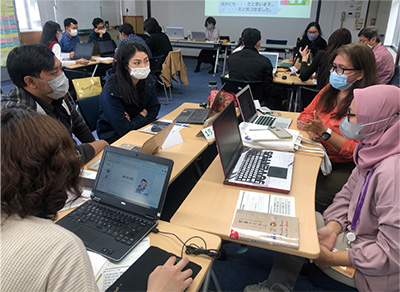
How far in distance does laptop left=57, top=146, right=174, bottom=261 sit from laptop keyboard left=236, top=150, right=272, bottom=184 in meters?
0.48

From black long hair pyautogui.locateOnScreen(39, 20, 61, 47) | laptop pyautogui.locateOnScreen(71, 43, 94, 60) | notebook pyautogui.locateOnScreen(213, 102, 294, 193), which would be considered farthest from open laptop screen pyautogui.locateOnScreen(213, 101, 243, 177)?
laptop pyautogui.locateOnScreen(71, 43, 94, 60)

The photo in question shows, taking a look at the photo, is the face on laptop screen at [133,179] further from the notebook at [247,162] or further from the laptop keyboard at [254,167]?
the laptop keyboard at [254,167]

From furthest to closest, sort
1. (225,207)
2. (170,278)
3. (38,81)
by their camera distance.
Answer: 1. (38,81)
2. (225,207)
3. (170,278)

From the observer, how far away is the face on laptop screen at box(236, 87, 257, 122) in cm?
221

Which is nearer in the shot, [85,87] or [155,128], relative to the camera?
[155,128]

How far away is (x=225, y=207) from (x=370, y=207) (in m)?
0.59

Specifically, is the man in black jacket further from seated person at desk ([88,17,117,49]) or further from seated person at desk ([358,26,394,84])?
seated person at desk ([88,17,117,49])

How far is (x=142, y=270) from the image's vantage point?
974 mm

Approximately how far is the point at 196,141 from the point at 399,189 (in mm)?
1198

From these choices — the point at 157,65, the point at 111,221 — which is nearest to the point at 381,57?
the point at 157,65

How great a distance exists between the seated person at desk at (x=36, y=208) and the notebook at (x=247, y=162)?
0.78m

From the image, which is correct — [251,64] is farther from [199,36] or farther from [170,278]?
[199,36]

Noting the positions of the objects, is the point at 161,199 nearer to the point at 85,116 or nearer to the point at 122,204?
the point at 122,204

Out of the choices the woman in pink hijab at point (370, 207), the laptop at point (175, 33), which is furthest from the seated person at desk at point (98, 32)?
the woman in pink hijab at point (370, 207)
